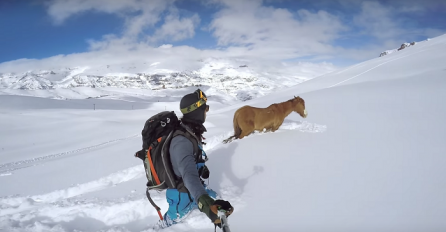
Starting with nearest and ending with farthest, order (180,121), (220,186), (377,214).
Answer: (180,121) < (377,214) < (220,186)

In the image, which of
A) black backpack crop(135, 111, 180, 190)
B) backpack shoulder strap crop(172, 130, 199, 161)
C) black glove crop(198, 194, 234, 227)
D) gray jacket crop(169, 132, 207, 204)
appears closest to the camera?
black glove crop(198, 194, 234, 227)

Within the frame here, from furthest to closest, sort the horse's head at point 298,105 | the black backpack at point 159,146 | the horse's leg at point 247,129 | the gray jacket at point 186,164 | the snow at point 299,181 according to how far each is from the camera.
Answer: the horse's head at point 298,105
the horse's leg at point 247,129
the snow at point 299,181
the black backpack at point 159,146
the gray jacket at point 186,164

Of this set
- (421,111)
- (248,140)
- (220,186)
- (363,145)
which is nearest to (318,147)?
(363,145)

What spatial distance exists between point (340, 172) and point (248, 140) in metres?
3.16

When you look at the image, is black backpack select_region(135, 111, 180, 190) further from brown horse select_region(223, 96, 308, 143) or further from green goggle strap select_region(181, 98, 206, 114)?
brown horse select_region(223, 96, 308, 143)

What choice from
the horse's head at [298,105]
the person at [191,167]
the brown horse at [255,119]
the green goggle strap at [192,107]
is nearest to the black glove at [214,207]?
the person at [191,167]

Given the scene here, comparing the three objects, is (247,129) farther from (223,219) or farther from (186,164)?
(223,219)

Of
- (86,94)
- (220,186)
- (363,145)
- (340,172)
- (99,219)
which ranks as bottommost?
(99,219)

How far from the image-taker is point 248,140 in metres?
7.71

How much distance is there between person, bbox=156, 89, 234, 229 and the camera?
226 centimetres

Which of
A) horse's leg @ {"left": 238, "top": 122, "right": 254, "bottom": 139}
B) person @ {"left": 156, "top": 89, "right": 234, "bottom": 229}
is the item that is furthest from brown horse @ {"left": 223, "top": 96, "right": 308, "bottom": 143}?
person @ {"left": 156, "top": 89, "right": 234, "bottom": 229}

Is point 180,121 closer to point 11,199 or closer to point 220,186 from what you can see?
point 220,186

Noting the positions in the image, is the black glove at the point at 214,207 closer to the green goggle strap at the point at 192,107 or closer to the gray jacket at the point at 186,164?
the gray jacket at the point at 186,164

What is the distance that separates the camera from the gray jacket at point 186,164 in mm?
2373
